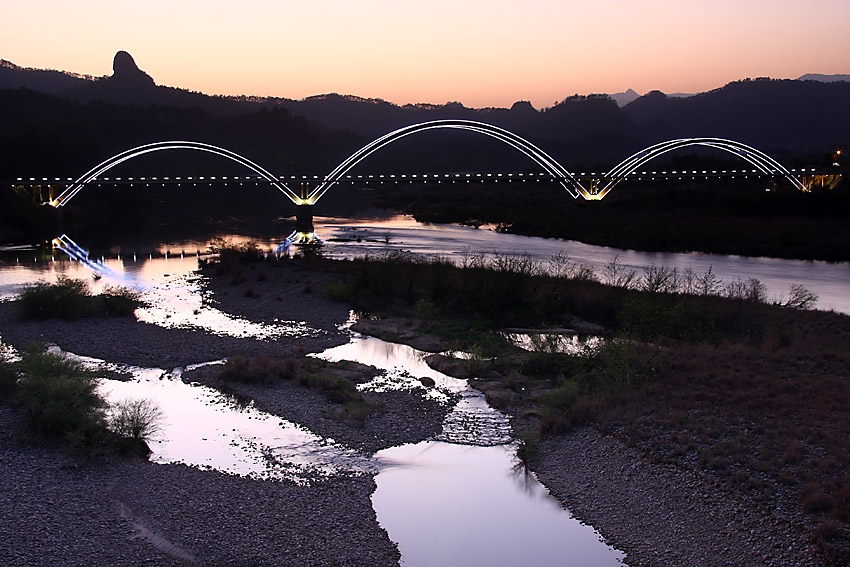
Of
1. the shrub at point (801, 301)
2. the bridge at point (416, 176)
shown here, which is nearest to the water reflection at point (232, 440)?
the shrub at point (801, 301)

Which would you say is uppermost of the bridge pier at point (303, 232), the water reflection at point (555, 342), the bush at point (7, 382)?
the bridge pier at point (303, 232)

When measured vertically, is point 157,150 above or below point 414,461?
above

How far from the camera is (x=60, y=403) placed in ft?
31.7

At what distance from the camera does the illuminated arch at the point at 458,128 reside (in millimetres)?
48969

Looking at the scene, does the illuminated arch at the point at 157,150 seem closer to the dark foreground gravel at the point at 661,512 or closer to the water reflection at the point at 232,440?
the water reflection at the point at 232,440

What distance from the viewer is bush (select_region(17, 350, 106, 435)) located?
9469 mm

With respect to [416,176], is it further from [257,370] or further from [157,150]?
[257,370]

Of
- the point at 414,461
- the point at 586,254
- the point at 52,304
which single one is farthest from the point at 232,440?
the point at 586,254

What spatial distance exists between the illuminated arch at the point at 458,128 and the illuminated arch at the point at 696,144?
2663 millimetres

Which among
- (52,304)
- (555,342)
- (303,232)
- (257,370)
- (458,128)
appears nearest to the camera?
(257,370)

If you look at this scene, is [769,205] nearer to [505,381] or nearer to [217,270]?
[217,270]

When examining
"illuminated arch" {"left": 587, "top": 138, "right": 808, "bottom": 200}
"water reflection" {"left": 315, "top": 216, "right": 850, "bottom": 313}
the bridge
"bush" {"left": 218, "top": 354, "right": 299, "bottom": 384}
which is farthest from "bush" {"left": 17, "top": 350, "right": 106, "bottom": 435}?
"illuminated arch" {"left": 587, "top": 138, "right": 808, "bottom": 200}

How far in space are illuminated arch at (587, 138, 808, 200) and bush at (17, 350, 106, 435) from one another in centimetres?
4906

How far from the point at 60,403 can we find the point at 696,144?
54.5 meters
